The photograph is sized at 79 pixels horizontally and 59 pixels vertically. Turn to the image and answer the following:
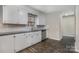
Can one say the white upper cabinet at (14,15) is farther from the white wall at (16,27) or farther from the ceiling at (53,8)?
the ceiling at (53,8)

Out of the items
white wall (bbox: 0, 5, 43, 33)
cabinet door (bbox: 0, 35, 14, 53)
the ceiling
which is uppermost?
the ceiling

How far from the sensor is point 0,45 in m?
1.72

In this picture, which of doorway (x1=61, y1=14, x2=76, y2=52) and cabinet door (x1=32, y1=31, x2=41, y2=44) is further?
cabinet door (x1=32, y1=31, x2=41, y2=44)

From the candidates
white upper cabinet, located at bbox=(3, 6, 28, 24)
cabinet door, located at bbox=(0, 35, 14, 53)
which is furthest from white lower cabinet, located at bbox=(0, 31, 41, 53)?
white upper cabinet, located at bbox=(3, 6, 28, 24)

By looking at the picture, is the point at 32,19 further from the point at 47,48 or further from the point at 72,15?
the point at 72,15

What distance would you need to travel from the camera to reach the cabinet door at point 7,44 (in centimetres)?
174

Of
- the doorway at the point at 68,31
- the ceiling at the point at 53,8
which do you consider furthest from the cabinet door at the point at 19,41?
the doorway at the point at 68,31

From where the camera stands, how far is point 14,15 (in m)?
2.15

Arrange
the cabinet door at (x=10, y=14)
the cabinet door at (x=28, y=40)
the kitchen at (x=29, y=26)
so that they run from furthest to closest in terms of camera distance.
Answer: the cabinet door at (x=28, y=40)
the cabinet door at (x=10, y=14)
the kitchen at (x=29, y=26)

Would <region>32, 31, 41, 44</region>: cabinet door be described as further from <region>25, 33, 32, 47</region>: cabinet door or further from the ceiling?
the ceiling

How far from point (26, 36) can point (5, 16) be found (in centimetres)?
73

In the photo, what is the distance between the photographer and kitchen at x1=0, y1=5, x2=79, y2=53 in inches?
73.4

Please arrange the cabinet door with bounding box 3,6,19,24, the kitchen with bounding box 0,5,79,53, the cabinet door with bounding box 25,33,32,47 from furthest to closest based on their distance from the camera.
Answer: the cabinet door with bounding box 25,33,32,47 → the cabinet door with bounding box 3,6,19,24 → the kitchen with bounding box 0,5,79,53

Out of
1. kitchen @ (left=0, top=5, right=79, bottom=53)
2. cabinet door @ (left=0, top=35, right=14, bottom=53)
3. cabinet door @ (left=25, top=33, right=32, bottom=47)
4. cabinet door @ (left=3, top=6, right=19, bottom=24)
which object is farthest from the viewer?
cabinet door @ (left=25, top=33, right=32, bottom=47)
